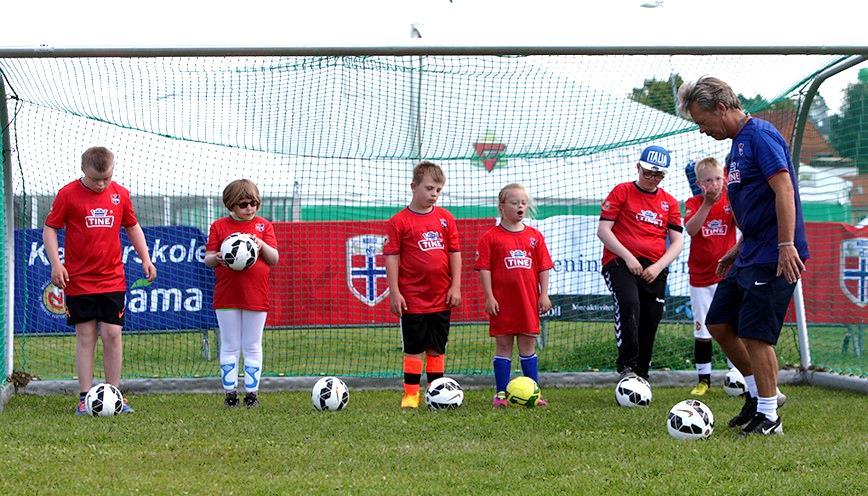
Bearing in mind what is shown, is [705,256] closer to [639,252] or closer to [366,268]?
[639,252]

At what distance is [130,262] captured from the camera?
32.4 ft

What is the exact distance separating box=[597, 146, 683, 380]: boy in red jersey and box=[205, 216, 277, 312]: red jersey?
8.29ft

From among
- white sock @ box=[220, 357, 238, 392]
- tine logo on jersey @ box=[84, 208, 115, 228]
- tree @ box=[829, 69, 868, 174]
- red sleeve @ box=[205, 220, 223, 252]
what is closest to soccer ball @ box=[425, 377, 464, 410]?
white sock @ box=[220, 357, 238, 392]

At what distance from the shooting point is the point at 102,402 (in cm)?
677

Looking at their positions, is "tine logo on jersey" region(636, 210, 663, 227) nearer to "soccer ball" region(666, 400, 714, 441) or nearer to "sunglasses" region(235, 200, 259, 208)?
"soccer ball" region(666, 400, 714, 441)

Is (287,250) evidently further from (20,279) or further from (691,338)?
(691,338)

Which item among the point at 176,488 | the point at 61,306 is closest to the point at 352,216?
the point at 61,306

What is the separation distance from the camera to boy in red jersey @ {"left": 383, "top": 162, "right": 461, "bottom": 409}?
24.3ft

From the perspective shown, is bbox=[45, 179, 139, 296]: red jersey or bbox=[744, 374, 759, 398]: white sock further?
bbox=[45, 179, 139, 296]: red jersey

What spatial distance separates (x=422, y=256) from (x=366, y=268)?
3.17 meters

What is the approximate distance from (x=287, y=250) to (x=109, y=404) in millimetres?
3736

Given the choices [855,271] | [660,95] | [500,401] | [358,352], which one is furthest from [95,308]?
[855,271]

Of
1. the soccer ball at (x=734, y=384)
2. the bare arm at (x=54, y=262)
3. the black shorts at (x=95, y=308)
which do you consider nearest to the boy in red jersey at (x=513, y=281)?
the soccer ball at (x=734, y=384)

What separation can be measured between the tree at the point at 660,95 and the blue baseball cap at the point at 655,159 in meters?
1.80
